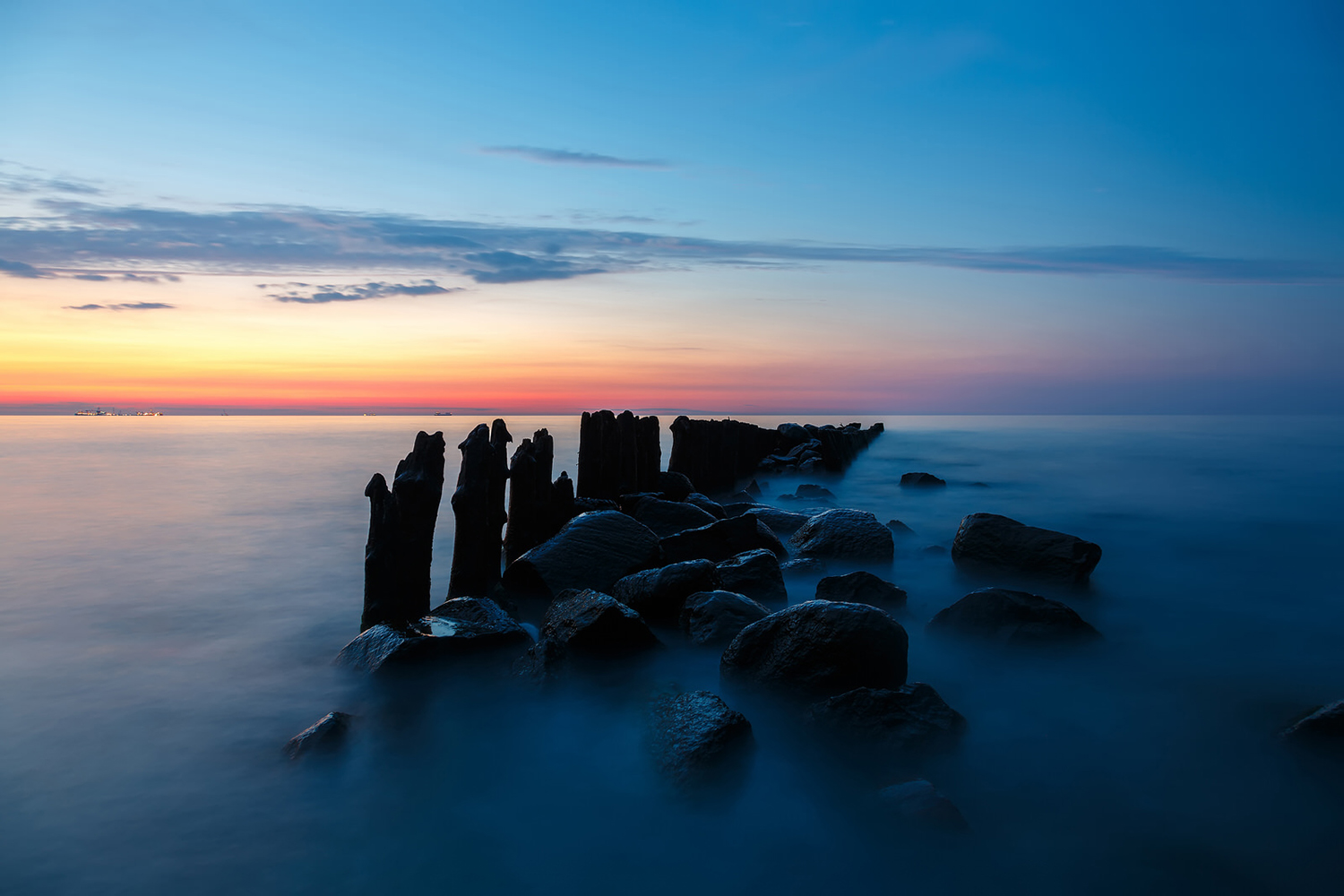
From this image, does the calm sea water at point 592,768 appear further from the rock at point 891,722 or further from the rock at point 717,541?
the rock at point 717,541

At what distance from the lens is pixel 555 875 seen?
3.73 meters

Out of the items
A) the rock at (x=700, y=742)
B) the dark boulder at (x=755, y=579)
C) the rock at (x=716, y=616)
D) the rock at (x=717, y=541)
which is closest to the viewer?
the rock at (x=700, y=742)

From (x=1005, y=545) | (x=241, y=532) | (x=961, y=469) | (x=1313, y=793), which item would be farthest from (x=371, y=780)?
(x=961, y=469)

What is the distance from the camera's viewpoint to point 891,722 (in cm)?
468

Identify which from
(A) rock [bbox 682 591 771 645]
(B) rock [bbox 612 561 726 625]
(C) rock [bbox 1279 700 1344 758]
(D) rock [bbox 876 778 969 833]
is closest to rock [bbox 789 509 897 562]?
(B) rock [bbox 612 561 726 625]

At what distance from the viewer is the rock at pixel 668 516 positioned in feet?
34.0

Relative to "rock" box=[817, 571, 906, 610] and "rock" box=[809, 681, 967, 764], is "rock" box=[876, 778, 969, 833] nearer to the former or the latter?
"rock" box=[809, 681, 967, 764]

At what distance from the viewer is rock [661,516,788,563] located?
8930 mm

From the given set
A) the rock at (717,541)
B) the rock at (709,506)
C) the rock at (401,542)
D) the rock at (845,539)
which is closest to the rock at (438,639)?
the rock at (401,542)

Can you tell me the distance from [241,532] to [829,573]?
39.6 ft

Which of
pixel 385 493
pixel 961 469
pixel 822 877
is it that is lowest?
pixel 961 469

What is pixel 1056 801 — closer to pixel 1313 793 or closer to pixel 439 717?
pixel 1313 793

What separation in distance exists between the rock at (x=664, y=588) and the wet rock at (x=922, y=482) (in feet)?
52.8

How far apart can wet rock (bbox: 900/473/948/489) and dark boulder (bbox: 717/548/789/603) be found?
1521cm
